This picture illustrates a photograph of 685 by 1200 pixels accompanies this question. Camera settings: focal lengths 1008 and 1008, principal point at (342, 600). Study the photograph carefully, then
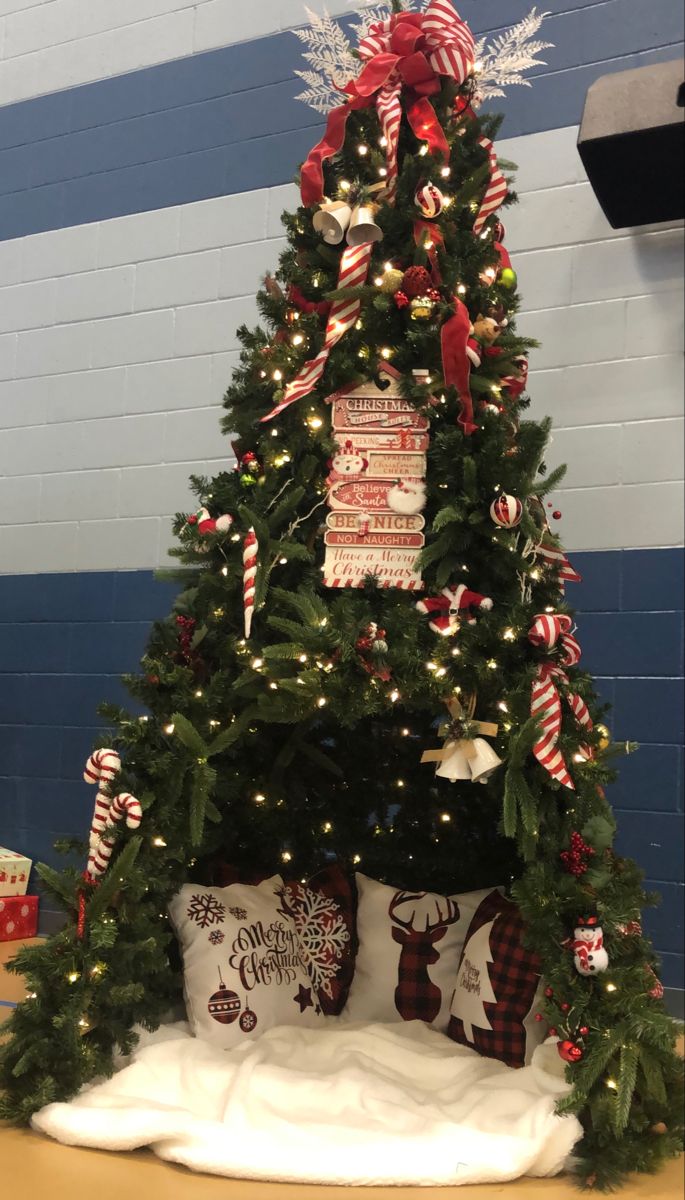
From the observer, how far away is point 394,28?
7.70 ft

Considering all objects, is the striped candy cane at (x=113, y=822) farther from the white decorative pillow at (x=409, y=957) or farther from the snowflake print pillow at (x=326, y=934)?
the white decorative pillow at (x=409, y=957)

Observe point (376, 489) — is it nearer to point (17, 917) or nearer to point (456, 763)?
point (456, 763)

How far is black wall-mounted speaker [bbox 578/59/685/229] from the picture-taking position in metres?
2.47

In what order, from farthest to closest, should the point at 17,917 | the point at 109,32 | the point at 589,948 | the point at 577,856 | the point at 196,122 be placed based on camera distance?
1. the point at 109,32
2. the point at 196,122
3. the point at 17,917
4. the point at 577,856
5. the point at 589,948

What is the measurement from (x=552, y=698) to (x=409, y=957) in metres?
→ 0.86

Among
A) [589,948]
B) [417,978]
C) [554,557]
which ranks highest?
[554,557]

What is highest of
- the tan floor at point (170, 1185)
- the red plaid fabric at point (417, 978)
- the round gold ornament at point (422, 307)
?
the round gold ornament at point (422, 307)

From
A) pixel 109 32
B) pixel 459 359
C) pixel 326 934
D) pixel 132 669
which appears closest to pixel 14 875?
pixel 132 669

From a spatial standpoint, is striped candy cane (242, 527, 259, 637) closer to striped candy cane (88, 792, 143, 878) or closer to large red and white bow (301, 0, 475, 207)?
striped candy cane (88, 792, 143, 878)

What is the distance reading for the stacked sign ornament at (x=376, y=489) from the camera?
2.21 metres

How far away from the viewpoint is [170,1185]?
1770mm

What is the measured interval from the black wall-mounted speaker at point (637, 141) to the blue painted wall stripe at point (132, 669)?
1.01 meters

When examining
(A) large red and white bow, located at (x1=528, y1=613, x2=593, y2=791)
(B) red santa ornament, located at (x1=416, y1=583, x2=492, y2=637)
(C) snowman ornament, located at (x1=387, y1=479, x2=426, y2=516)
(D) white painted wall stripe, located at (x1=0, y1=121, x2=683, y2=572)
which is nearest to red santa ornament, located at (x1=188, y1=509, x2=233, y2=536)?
(C) snowman ornament, located at (x1=387, y1=479, x2=426, y2=516)

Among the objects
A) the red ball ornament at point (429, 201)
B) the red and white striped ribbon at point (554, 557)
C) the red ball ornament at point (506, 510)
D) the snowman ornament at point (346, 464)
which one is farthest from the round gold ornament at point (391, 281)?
the red and white striped ribbon at point (554, 557)
